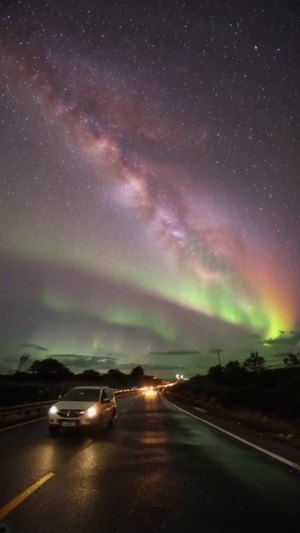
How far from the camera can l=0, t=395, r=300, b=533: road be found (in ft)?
22.3

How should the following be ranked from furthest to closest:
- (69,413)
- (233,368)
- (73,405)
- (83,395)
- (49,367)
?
(49,367), (233,368), (83,395), (73,405), (69,413)

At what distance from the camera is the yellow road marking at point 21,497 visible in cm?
732

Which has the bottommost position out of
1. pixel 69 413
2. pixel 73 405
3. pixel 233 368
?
pixel 69 413

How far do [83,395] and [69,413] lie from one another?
2228 millimetres

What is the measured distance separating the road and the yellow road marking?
0.03 metres

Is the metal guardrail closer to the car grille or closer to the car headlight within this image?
the car grille

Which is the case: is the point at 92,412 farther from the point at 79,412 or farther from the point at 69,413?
the point at 69,413

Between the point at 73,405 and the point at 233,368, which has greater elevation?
the point at 233,368

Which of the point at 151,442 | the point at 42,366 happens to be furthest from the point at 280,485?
the point at 42,366

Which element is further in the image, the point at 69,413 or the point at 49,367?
the point at 49,367

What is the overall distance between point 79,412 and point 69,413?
0.32 metres

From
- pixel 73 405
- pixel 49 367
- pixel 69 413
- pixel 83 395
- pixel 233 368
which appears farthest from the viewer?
pixel 49 367

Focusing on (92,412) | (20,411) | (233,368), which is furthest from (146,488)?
(233,368)

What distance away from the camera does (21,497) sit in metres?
8.15
